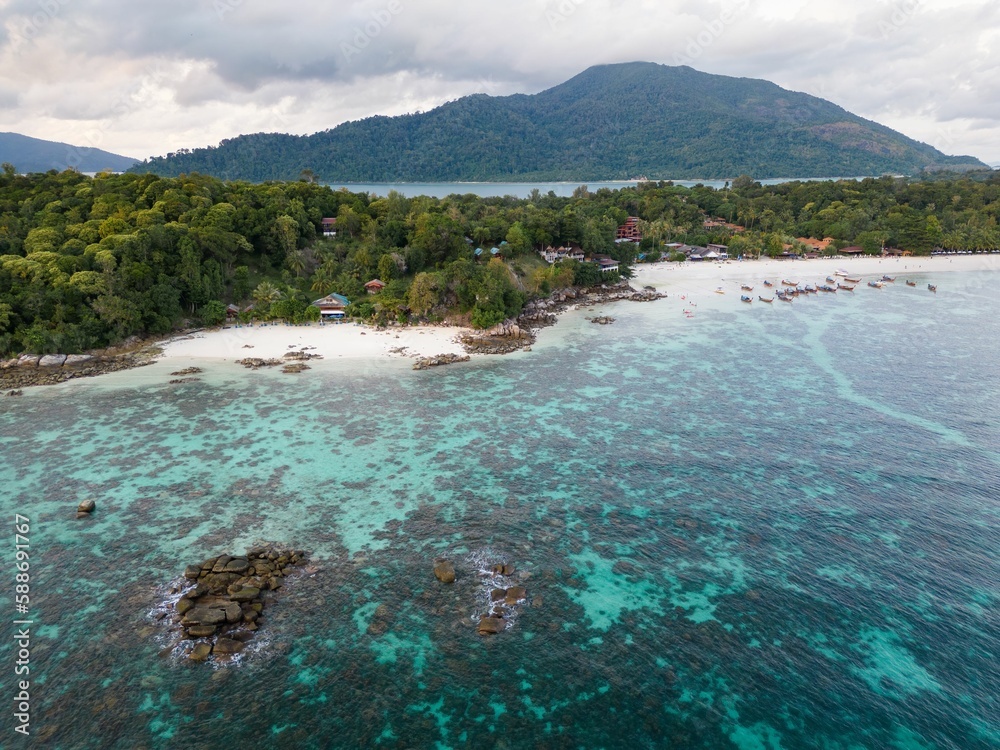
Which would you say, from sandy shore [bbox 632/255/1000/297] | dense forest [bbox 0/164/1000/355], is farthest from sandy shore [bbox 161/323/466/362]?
sandy shore [bbox 632/255/1000/297]

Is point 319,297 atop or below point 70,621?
atop

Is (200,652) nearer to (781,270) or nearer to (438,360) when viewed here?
(438,360)

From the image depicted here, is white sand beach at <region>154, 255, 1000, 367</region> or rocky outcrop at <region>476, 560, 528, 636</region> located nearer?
rocky outcrop at <region>476, 560, 528, 636</region>

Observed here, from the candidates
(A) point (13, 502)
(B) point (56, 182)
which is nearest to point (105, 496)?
(A) point (13, 502)

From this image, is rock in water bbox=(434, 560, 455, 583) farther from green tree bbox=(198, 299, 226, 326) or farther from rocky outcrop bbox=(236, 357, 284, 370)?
green tree bbox=(198, 299, 226, 326)

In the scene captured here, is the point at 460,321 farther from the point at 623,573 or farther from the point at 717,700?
the point at 717,700

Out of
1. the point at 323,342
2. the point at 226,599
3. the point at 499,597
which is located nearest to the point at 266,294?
the point at 323,342
